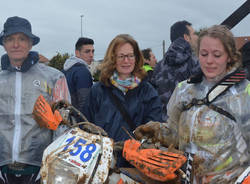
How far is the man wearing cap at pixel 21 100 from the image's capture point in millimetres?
2648

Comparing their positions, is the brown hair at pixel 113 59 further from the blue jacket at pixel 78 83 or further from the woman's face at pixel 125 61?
the blue jacket at pixel 78 83

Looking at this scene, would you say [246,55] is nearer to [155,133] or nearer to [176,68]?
[176,68]

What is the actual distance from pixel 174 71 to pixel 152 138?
5.85 feet

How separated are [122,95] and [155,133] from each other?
0.79m

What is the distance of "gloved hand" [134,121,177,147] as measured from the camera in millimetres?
1971

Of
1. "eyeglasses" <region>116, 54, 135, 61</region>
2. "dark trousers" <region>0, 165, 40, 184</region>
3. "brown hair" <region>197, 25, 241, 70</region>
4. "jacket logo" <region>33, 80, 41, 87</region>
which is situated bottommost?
"dark trousers" <region>0, 165, 40, 184</region>

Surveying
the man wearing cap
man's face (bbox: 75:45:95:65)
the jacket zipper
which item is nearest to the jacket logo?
the man wearing cap

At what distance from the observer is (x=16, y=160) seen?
2.63 m

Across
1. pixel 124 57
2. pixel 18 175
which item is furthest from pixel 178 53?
pixel 18 175

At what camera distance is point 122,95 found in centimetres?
273

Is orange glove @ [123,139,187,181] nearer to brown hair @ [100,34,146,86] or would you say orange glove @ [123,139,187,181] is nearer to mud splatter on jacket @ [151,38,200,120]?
brown hair @ [100,34,146,86]

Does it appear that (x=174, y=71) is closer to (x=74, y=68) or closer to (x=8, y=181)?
(x=74, y=68)

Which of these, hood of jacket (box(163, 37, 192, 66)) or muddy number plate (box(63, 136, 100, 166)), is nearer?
muddy number plate (box(63, 136, 100, 166))

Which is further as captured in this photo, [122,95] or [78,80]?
[78,80]
